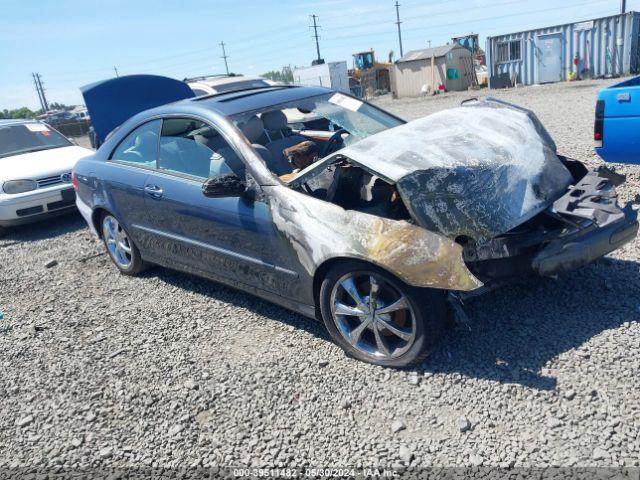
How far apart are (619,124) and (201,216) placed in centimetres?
420

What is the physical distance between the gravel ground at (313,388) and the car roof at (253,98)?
1.58 metres

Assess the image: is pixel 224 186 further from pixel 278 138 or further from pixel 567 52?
Result: pixel 567 52

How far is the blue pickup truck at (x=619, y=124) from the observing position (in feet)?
16.9

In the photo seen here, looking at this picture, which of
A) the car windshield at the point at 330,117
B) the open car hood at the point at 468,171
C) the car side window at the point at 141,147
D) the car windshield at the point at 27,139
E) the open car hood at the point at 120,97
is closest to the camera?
the open car hood at the point at 468,171

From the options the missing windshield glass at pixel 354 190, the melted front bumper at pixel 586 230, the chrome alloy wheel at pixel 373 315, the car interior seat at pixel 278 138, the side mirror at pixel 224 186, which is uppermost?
the car interior seat at pixel 278 138

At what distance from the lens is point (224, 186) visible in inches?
139

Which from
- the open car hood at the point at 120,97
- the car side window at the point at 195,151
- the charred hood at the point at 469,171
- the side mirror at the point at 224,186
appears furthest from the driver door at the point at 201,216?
the open car hood at the point at 120,97

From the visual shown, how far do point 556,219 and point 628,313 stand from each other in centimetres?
77

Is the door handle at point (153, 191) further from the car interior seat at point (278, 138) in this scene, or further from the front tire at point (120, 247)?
the car interior seat at point (278, 138)

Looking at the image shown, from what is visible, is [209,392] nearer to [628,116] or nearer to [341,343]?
[341,343]

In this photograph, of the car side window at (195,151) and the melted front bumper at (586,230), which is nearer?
the melted front bumper at (586,230)

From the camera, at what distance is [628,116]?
5.18 m

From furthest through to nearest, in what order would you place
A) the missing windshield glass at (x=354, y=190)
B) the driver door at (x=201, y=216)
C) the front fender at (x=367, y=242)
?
the driver door at (x=201, y=216), the missing windshield glass at (x=354, y=190), the front fender at (x=367, y=242)

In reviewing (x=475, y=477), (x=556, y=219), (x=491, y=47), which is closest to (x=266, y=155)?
(x=556, y=219)
